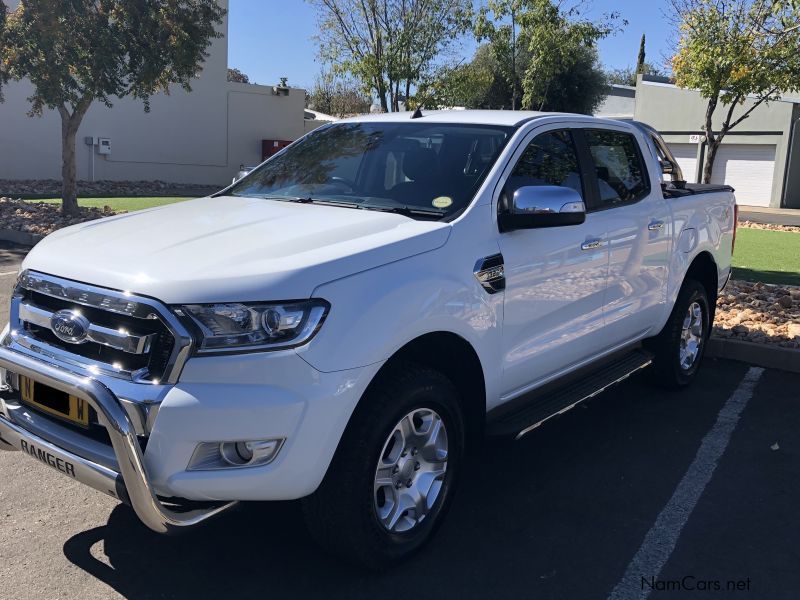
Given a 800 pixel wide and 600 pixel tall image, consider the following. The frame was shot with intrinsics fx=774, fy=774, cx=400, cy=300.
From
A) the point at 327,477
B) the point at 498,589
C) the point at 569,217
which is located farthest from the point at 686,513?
the point at 327,477

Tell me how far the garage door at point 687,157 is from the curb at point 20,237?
89.2 ft

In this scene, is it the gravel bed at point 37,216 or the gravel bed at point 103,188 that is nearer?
the gravel bed at point 37,216

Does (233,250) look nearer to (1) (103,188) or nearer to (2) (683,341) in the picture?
(2) (683,341)

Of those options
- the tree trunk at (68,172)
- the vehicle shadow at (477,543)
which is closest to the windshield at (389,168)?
the vehicle shadow at (477,543)

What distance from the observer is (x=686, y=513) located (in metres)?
3.88

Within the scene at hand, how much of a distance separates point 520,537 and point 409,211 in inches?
63.3

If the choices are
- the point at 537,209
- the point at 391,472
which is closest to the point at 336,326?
the point at 391,472

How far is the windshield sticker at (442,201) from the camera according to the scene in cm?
366

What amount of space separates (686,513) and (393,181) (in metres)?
2.24

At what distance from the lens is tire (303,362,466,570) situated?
293 centimetres

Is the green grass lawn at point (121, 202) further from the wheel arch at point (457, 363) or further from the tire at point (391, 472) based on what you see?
the tire at point (391, 472)

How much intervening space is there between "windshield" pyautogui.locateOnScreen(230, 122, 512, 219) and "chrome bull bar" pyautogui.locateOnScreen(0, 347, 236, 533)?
1.62m

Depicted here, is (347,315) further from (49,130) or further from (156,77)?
(49,130)

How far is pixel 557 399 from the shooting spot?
4.13m
